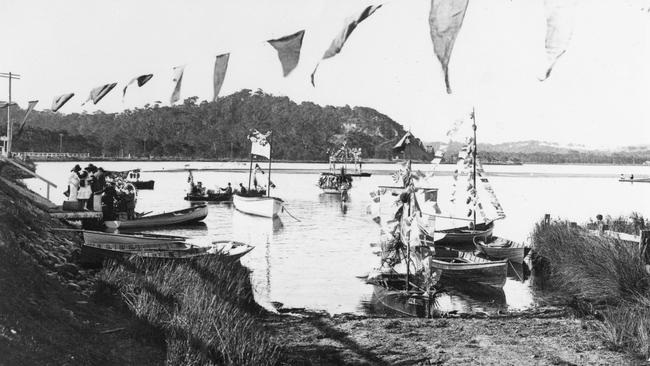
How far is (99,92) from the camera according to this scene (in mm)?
7992

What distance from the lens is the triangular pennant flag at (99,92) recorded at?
7941 mm

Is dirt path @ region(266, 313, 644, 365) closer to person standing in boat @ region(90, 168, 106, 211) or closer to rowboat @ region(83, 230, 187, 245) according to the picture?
rowboat @ region(83, 230, 187, 245)

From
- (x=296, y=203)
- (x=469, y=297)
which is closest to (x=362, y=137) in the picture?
(x=296, y=203)

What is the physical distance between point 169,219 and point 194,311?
27.8m

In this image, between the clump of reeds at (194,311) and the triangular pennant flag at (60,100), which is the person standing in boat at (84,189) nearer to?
the clump of reeds at (194,311)

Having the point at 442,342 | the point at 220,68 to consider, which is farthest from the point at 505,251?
the point at 220,68

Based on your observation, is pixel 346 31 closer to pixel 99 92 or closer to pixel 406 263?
pixel 99 92

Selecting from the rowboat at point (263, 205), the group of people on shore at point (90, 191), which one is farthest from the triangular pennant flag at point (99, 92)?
the rowboat at point (263, 205)

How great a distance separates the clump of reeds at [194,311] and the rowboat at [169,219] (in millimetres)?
15107

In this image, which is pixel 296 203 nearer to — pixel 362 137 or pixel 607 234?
pixel 607 234

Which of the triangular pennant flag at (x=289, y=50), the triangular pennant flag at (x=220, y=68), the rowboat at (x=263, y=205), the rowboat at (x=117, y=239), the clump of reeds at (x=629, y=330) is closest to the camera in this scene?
the triangular pennant flag at (x=289, y=50)

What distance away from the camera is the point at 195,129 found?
162875 millimetres

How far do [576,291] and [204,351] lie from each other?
12.7 metres

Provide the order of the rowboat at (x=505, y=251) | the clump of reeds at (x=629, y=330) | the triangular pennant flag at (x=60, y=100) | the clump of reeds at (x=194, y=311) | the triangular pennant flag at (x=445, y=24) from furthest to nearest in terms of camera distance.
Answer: the rowboat at (x=505, y=251), the clump of reeds at (x=629, y=330), the triangular pennant flag at (x=60, y=100), the clump of reeds at (x=194, y=311), the triangular pennant flag at (x=445, y=24)
